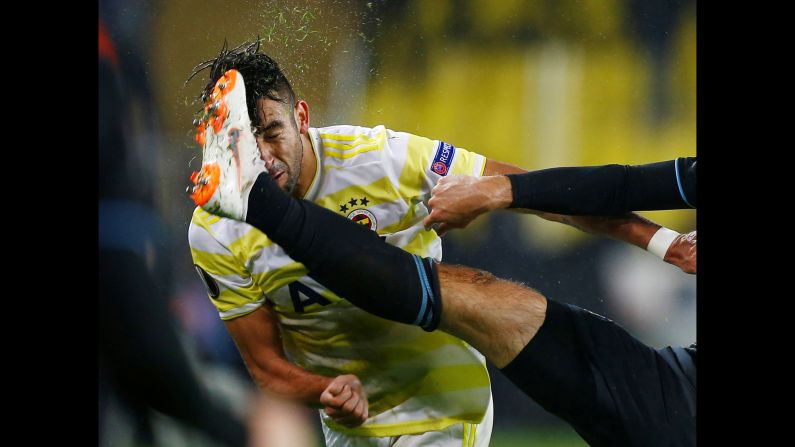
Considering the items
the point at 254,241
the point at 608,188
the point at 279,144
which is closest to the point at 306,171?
the point at 279,144

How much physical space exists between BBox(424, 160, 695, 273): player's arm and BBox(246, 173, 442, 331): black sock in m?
0.17

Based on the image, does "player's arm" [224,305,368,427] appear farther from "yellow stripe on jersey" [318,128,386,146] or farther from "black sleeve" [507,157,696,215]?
"black sleeve" [507,157,696,215]

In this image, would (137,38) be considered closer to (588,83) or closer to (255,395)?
(255,395)

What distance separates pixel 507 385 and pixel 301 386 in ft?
1.63

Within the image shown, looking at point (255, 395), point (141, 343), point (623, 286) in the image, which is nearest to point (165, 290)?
point (141, 343)

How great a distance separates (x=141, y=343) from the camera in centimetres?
250

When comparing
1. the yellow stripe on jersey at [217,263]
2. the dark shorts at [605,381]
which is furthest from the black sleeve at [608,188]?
the yellow stripe on jersey at [217,263]

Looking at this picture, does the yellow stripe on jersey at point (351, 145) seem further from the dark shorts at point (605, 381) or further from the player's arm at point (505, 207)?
the dark shorts at point (605, 381)

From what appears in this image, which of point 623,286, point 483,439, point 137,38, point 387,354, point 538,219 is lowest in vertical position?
point 483,439

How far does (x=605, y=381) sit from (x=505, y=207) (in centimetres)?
46

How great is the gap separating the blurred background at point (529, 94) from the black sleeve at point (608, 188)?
0.04 m

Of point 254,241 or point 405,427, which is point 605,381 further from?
point 254,241

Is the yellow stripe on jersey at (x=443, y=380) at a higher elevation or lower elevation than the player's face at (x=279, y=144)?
lower

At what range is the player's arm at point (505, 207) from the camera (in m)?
2.30
